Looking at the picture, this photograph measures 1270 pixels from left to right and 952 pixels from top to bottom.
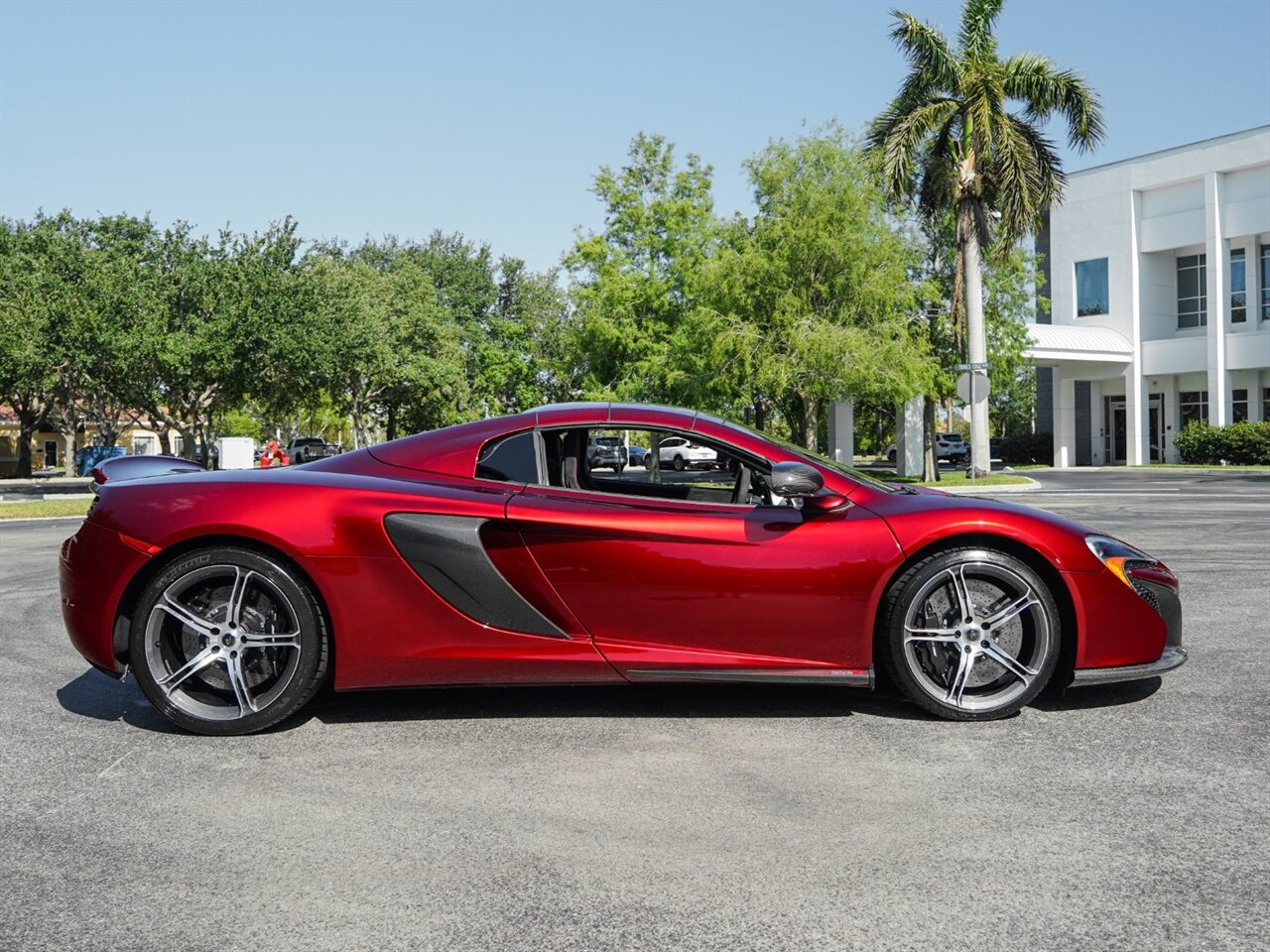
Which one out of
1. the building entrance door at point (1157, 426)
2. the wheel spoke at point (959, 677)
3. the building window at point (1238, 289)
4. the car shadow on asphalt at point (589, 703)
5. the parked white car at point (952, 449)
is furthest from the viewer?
the parked white car at point (952, 449)

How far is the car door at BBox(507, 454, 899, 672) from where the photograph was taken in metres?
4.81

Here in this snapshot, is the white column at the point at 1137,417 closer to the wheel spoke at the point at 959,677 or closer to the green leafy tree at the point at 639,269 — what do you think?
the green leafy tree at the point at 639,269

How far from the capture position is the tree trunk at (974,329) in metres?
29.6

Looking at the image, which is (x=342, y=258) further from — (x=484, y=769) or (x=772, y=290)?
(x=484, y=769)

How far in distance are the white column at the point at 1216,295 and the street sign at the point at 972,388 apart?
1967cm

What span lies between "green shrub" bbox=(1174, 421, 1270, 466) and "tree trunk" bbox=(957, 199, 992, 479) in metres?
15.2

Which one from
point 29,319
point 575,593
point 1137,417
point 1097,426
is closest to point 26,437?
point 29,319

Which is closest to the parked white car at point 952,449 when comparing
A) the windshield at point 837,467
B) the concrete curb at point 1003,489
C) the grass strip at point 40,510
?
the concrete curb at point 1003,489

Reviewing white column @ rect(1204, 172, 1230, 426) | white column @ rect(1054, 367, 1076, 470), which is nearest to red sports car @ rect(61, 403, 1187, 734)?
white column @ rect(1204, 172, 1230, 426)

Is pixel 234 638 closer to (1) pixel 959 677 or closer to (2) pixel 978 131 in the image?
(1) pixel 959 677

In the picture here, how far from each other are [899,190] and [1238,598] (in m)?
22.7

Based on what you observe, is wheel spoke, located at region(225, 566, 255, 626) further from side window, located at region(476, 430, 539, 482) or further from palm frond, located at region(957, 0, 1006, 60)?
palm frond, located at region(957, 0, 1006, 60)

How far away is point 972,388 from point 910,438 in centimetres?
1272

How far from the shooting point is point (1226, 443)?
134 feet
